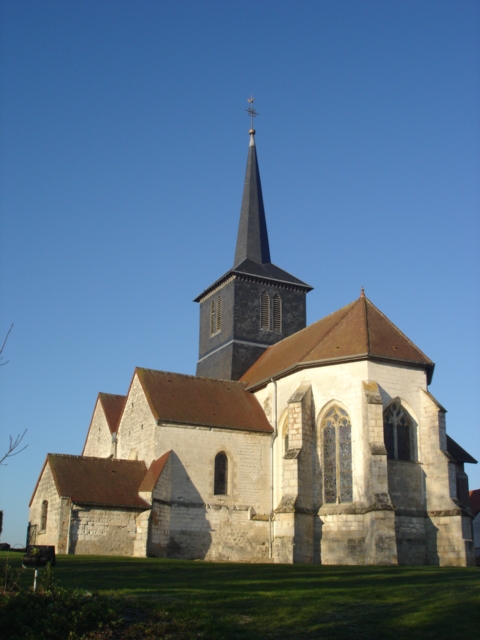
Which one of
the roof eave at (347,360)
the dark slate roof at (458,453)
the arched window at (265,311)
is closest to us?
the roof eave at (347,360)

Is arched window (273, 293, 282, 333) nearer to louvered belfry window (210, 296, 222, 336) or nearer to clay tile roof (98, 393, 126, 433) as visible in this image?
louvered belfry window (210, 296, 222, 336)

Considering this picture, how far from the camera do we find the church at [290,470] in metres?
24.0

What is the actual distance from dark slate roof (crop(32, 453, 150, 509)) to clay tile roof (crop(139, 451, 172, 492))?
38 cm

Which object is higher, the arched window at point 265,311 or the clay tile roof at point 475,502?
the arched window at point 265,311

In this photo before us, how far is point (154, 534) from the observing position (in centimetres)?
2461

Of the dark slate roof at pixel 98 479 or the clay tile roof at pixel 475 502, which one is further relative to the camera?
the clay tile roof at pixel 475 502

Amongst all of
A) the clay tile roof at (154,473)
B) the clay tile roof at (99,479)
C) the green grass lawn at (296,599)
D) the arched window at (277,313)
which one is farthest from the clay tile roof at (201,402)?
the green grass lawn at (296,599)

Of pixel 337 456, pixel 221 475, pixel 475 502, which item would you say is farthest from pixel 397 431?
pixel 475 502

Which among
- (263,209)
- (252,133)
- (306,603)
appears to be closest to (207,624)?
(306,603)

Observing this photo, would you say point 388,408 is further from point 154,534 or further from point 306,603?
point 306,603

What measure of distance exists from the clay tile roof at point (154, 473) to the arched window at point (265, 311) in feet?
35.4

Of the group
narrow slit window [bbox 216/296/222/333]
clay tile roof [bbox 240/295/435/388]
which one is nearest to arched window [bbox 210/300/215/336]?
narrow slit window [bbox 216/296/222/333]

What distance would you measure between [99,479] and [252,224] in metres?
17.4

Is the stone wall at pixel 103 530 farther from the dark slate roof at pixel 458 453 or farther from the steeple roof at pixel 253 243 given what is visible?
the steeple roof at pixel 253 243
